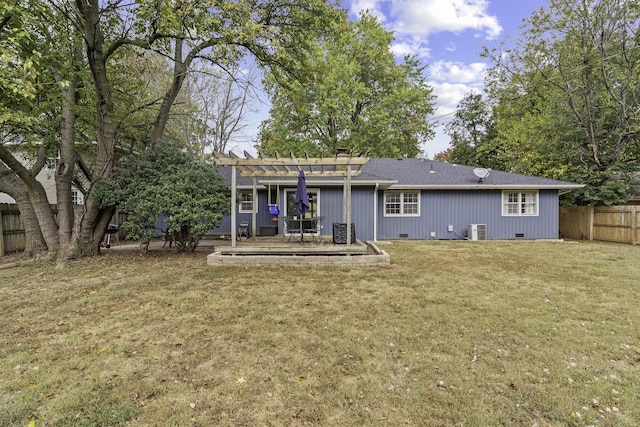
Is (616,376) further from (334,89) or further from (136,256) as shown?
(334,89)

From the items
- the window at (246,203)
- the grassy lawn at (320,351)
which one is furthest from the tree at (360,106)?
the grassy lawn at (320,351)

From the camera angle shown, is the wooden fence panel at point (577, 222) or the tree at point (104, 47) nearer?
the tree at point (104, 47)

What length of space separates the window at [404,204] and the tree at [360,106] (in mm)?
7551

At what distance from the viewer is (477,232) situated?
1175 cm

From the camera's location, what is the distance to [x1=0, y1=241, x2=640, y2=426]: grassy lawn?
2115mm

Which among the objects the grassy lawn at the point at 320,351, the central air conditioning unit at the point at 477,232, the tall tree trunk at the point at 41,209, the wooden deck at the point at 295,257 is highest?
the tall tree trunk at the point at 41,209

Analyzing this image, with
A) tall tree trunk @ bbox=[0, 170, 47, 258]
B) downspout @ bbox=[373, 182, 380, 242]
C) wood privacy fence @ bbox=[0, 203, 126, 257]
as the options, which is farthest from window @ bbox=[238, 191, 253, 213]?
tall tree trunk @ bbox=[0, 170, 47, 258]

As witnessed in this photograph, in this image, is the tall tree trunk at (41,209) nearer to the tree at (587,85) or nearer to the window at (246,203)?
the window at (246,203)

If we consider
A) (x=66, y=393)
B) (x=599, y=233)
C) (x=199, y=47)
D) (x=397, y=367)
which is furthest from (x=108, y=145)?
(x=599, y=233)

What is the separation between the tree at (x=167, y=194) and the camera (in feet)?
24.3

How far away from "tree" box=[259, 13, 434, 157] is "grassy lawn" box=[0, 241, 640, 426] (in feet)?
48.1

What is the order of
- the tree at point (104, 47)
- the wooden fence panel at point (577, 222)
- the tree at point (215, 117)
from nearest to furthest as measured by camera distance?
the tree at point (104, 47) < the wooden fence panel at point (577, 222) < the tree at point (215, 117)

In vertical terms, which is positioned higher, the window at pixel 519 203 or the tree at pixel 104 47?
the tree at pixel 104 47

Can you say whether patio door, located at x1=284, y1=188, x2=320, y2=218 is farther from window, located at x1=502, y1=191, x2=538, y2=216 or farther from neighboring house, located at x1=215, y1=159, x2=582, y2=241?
window, located at x1=502, y1=191, x2=538, y2=216
